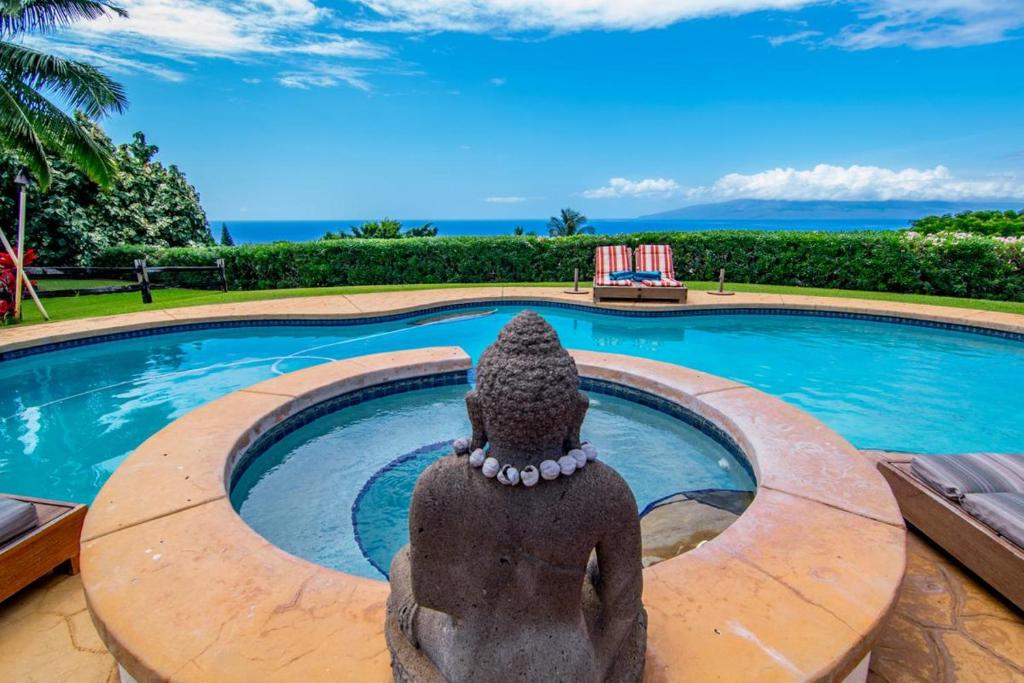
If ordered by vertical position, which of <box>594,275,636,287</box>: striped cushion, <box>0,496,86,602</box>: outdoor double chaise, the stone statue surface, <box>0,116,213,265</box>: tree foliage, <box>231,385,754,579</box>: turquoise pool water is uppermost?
<box>0,116,213,265</box>: tree foliage

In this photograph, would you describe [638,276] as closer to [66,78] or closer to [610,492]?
[610,492]

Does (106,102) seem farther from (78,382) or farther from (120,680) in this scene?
(120,680)

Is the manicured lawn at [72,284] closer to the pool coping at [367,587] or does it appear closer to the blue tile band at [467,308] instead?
the blue tile band at [467,308]

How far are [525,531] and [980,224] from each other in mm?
27076

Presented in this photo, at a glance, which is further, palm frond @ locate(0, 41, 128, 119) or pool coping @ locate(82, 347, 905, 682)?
palm frond @ locate(0, 41, 128, 119)

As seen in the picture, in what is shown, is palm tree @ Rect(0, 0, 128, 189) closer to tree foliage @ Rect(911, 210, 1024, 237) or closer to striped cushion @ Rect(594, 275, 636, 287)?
striped cushion @ Rect(594, 275, 636, 287)

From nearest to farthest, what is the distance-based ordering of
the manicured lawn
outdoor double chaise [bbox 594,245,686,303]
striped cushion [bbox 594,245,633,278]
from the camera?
1. outdoor double chaise [bbox 594,245,686,303]
2. striped cushion [bbox 594,245,633,278]
3. the manicured lawn

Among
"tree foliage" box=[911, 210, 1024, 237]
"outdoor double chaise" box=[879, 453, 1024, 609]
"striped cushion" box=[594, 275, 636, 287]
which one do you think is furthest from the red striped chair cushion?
"tree foliage" box=[911, 210, 1024, 237]

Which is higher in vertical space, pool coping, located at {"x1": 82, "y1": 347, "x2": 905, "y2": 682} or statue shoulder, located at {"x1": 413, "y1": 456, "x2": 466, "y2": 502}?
statue shoulder, located at {"x1": 413, "y1": 456, "x2": 466, "y2": 502}

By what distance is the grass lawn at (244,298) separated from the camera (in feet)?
36.7

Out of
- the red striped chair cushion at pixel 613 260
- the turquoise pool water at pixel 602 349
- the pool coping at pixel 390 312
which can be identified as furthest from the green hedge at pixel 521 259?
the turquoise pool water at pixel 602 349

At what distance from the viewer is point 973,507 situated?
286 cm

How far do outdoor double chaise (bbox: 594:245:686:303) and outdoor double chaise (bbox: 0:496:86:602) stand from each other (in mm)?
10264

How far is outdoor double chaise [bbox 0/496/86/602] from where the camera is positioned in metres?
2.61
